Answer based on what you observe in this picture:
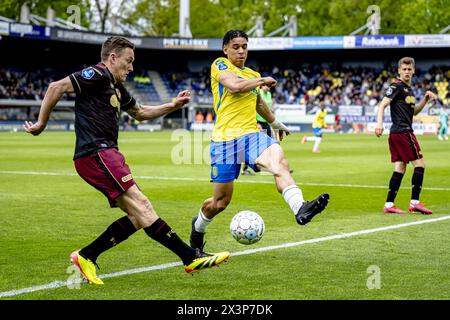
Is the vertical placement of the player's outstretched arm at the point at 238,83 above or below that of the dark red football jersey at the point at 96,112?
above

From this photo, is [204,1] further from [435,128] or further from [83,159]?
[83,159]

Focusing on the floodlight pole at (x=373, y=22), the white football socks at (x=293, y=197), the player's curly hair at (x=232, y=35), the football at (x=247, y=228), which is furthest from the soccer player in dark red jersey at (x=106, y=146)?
the floodlight pole at (x=373, y=22)

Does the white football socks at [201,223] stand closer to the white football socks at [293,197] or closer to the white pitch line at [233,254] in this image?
the white pitch line at [233,254]

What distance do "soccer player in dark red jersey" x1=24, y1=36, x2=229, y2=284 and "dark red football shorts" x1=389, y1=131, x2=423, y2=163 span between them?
19.8 ft

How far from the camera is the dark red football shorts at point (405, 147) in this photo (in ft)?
39.4

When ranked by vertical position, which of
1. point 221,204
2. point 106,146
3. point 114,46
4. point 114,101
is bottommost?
point 221,204

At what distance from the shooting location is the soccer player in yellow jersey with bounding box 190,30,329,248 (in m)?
7.43

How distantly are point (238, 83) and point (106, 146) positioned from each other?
157 cm

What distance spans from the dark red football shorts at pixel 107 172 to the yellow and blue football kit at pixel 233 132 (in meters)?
1.31

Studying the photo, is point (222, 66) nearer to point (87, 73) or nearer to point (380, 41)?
point (87, 73)

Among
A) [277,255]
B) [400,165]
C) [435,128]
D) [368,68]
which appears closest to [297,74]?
[368,68]

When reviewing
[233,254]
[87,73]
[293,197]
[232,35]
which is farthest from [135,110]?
[233,254]

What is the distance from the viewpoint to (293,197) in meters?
7.15
